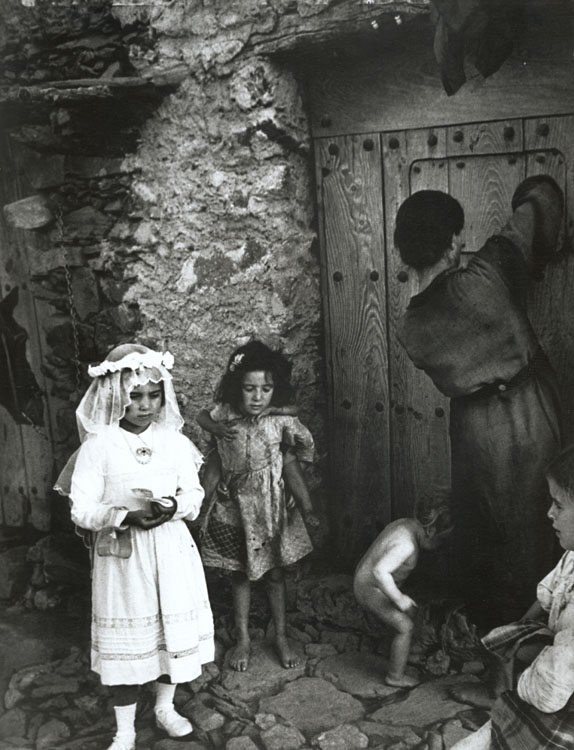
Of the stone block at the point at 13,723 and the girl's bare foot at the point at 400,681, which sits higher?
the girl's bare foot at the point at 400,681

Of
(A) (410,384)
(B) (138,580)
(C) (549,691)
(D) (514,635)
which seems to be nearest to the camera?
(C) (549,691)

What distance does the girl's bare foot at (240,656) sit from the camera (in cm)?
310

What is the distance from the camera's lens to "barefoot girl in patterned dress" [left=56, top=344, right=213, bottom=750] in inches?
105

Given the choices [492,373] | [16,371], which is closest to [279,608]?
[492,373]

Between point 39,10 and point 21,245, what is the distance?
849 millimetres

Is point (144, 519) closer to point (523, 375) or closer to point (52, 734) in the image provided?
point (52, 734)

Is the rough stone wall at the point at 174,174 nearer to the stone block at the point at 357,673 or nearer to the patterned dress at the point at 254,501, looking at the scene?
the patterned dress at the point at 254,501

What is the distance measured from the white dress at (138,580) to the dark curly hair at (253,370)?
0.42 m

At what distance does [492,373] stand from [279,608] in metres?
1.11

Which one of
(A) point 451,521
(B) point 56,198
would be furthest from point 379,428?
(B) point 56,198

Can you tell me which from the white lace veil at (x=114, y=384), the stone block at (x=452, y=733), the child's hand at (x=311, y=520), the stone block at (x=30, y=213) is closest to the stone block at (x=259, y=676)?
the child's hand at (x=311, y=520)

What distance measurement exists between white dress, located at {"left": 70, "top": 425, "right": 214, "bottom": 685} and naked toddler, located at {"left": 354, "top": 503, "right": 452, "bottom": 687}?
607 mm

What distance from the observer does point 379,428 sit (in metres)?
3.26

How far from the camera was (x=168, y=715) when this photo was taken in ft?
9.28
